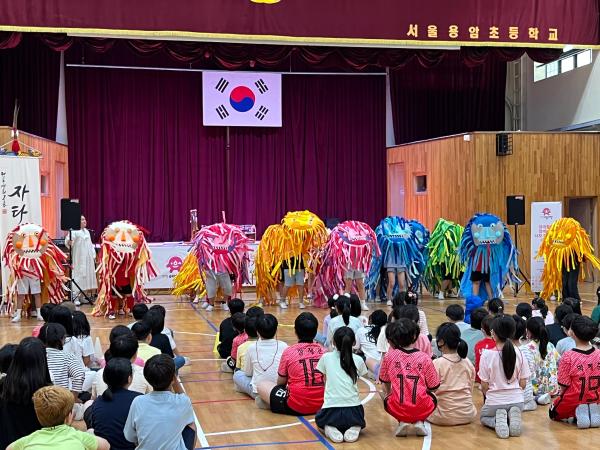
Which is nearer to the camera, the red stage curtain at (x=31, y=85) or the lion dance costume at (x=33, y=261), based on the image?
the lion dance costume at (x=33, y=261)

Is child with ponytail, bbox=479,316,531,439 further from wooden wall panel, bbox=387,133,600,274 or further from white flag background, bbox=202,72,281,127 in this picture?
white flag background, bbox=202,72,281,127

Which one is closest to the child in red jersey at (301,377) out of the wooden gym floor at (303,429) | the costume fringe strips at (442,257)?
the wooden gym floor at (303,429)

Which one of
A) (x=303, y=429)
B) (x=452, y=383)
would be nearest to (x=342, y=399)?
(x=303, y=429)

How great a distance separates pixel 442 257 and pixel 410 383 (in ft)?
25.6

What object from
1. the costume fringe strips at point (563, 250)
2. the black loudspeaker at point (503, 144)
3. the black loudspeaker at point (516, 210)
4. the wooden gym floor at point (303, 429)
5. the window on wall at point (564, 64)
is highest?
the window on wall at point (564, 64)

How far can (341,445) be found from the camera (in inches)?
203

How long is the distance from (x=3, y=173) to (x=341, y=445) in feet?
26.9

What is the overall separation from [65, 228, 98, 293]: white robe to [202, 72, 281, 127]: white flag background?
18.7ft

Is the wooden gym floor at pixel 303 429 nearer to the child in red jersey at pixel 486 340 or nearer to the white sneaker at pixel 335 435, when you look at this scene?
the white sneaker at pixel 335 435

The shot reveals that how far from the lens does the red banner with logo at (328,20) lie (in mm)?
13023

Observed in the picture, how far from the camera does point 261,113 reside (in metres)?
17.9

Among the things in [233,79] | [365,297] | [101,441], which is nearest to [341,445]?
[101,441]

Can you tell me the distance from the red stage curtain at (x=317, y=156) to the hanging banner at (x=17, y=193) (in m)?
6.74

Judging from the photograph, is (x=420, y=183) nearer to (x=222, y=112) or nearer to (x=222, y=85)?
(x=222, y=112)
